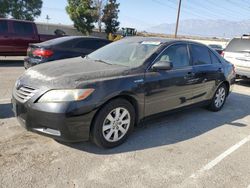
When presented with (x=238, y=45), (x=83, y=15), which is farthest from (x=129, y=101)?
(x=83, y=15)

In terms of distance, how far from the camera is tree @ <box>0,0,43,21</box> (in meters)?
35.1

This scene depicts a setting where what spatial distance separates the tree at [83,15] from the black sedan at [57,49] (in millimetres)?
27524

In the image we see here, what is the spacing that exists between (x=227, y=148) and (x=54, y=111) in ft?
8.91

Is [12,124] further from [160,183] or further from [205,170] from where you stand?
[205,170]

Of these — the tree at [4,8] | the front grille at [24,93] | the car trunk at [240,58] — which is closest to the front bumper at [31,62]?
the front grille at [24,93]

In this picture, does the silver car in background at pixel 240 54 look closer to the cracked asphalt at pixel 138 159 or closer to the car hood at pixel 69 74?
the cracked asphalt at pixel 138 159

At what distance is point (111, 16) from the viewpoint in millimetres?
38812

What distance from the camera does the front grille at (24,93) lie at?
12.3 feet

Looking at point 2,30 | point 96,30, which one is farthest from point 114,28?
point 2,30

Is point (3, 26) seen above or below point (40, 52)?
above

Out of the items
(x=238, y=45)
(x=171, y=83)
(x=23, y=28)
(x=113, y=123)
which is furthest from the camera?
(x=23, y=28)

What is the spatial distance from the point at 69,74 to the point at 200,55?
302 cm

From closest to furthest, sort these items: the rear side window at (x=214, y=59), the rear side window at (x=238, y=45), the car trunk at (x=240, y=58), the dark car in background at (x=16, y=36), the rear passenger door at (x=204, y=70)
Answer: the rear passenger door at (x=204, y=70), the rear side window at (x=214, y=59), the car trunk at (x=240, y=58), the rear side window at (x=238, y=45), the dark car in background at (x=16, y=36)

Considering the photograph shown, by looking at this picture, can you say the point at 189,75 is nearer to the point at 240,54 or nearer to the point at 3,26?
the point at 240,54
